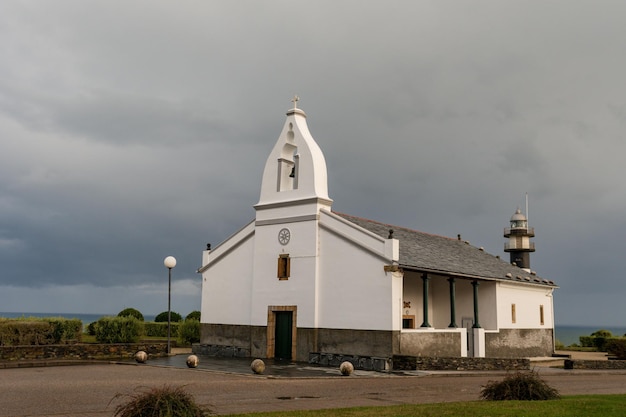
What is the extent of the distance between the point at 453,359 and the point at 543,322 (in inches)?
629

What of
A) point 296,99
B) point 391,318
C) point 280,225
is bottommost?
point 391,318

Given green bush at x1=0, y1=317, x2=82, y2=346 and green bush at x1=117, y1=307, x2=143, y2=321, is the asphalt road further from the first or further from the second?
green bush at x1=117, y1=307, x2=143, y2=321

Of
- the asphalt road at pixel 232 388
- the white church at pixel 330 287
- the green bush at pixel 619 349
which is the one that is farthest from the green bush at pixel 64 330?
the green bush at pixel 619 349

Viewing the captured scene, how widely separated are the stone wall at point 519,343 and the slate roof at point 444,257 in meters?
2.91

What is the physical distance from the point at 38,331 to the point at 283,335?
10.5 meters

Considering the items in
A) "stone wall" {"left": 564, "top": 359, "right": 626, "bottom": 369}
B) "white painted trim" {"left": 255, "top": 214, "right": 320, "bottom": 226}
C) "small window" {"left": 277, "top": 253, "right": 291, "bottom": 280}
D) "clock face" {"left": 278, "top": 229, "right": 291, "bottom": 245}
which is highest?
"white painted trim" {"left": 255, "top": 214, "right": 320, "bottom": 226}

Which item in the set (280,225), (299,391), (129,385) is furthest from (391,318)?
(129,385)

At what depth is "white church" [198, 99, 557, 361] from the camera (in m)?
25.5

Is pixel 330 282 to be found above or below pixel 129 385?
above

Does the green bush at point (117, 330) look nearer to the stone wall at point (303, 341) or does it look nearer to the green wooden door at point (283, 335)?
the stone wall at point (303, 341)

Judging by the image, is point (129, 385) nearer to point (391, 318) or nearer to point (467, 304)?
point (391, 318)

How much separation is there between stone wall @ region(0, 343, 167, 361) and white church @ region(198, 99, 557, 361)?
14.8 ft

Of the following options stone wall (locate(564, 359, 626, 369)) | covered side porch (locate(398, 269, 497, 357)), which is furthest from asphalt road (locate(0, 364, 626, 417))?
covered side porch (locate(398, 269, 497, 357))

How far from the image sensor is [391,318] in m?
24.5
